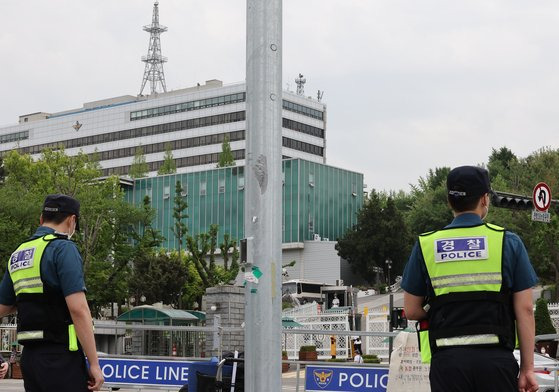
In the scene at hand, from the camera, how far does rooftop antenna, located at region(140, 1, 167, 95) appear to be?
14662 cm

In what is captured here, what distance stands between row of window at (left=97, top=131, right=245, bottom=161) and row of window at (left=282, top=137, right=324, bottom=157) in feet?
17.3

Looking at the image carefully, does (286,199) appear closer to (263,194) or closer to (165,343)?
(165,343)

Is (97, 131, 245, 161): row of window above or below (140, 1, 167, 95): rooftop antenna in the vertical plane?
below

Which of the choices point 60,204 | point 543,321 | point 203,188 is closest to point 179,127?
point 203,188

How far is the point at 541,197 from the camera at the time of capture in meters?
28.7

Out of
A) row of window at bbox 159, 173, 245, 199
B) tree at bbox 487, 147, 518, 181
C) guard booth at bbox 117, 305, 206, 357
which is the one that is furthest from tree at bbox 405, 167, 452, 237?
guard booth at bbox 117, 305, 206, 357

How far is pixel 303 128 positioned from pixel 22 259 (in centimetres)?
11400

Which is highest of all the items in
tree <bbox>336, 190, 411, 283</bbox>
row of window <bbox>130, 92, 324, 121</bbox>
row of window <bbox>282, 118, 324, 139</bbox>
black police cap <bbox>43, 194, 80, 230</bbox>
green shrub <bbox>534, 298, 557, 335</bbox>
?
row of window <bbox>130, 92, 324, 121</bbox>

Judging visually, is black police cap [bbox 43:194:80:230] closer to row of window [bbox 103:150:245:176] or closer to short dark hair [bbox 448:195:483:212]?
short dark hair [bbox 448:195:483:212]

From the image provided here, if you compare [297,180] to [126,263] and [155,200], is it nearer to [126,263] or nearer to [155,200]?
[155,200]

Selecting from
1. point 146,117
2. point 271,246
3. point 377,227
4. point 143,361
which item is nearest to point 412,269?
point 271,246

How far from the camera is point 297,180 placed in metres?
86.0

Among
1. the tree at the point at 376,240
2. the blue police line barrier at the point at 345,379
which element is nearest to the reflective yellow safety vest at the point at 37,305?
the blue police line barrier at the point at 345,379

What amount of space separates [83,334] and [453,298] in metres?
1.93
